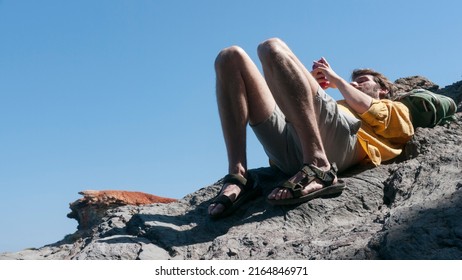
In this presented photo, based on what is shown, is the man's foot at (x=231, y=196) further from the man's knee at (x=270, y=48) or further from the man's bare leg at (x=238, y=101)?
the man's knee at (x=270, y=48)

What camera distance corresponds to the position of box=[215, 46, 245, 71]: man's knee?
4.18 meters

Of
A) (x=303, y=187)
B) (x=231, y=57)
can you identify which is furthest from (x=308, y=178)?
(x=231, y=57)

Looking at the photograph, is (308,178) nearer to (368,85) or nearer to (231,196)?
(231,196)

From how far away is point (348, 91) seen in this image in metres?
4.33

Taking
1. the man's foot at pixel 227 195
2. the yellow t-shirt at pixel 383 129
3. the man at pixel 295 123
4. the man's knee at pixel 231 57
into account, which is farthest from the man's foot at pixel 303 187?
the man's knee at pixel 231 57

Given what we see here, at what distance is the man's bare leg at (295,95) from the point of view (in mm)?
3912

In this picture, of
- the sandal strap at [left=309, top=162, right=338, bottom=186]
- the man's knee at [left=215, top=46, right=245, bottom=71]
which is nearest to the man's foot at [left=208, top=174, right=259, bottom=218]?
the sandal strap at [left=309, top=162, right=338, bottom=186]

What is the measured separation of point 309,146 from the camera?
Result: 398 centimetres

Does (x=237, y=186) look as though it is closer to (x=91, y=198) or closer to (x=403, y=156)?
(x=403, y=156)

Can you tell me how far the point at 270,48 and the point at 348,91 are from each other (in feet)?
2.46

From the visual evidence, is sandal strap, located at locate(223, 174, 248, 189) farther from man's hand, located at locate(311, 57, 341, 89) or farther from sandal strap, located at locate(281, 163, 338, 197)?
man's hand, located at locate(311, 57, 341, 89)

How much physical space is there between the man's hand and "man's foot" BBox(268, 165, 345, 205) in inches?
29.5

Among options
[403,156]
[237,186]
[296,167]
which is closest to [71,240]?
[237,186]

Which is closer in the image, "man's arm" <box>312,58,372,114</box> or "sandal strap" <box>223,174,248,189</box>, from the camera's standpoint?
"sandal strap" <box>223,174,248,189</box>
